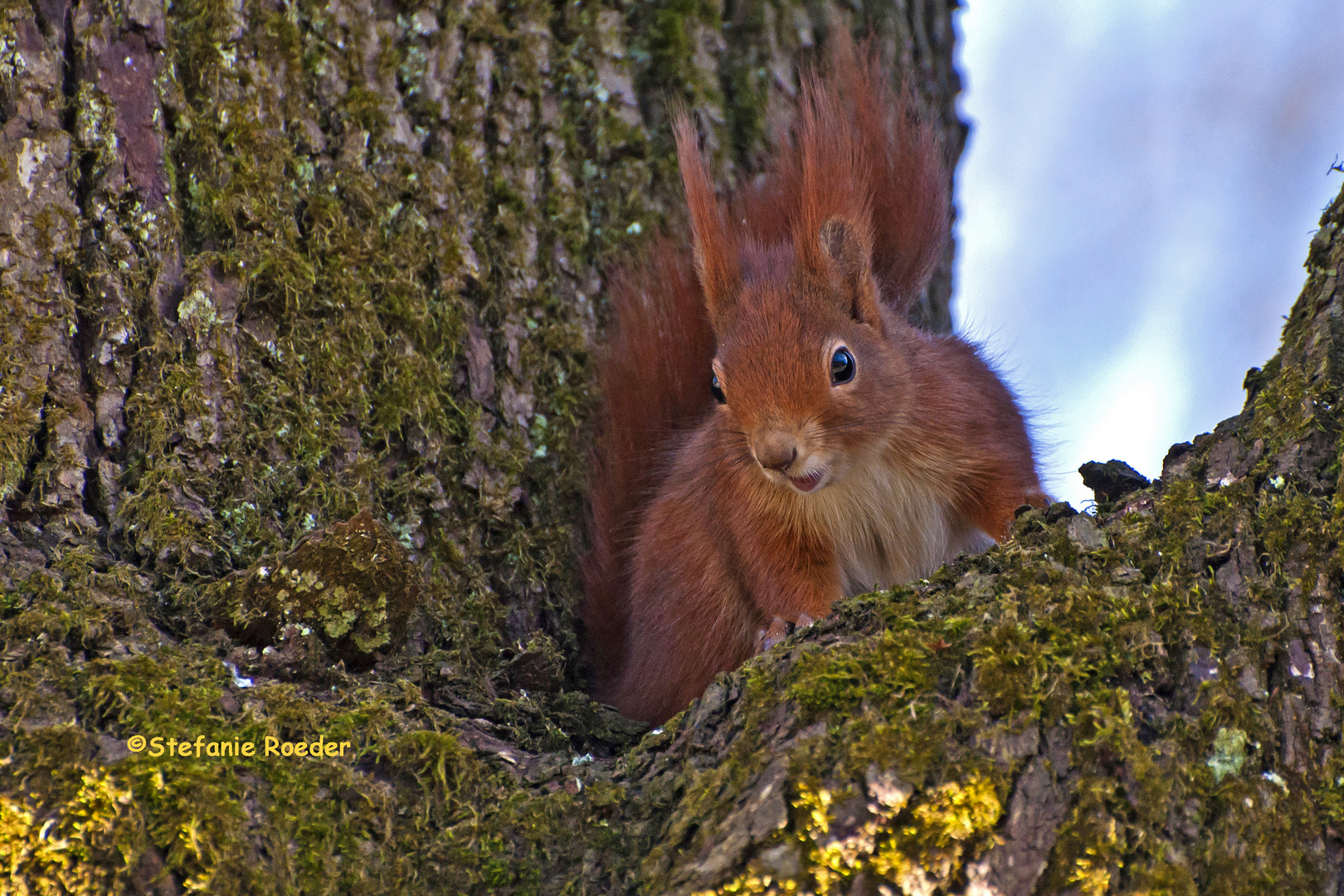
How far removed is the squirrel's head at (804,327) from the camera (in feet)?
7.00

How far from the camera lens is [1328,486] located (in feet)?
4.62

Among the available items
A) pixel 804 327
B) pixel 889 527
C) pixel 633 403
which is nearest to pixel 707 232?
pixel 804 327

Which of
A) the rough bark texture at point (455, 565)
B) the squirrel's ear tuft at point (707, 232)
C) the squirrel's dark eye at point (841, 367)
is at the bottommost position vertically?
the rough bark texture at point (455, 565)

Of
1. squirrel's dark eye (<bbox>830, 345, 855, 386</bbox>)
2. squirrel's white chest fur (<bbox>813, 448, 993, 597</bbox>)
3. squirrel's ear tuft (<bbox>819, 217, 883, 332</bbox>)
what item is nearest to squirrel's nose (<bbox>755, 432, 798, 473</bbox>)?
squirrel's dark eye (<bbox>830, 345, 855, 386</bbox>)

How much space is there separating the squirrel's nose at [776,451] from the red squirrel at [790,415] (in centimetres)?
7

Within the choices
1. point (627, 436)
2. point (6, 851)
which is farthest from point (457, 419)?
point (6, 851)

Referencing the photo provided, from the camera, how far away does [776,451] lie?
6.69ft

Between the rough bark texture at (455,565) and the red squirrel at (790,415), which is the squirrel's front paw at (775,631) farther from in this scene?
the rough bark texture at (455,565)

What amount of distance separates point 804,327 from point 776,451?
0.32 m

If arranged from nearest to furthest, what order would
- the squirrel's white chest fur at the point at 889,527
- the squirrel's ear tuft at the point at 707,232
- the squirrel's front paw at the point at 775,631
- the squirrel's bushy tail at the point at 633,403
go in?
the squirrel's front paw at the point at 775,631 → the squirrel's ear tuft at the point at 707,232 → the squirrel's bushy tail at the point at 633,403 → the squirrel's white chest fur at the point at 889,527

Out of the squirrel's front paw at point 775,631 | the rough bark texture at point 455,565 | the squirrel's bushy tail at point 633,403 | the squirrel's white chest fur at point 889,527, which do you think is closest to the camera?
the rough bark texture at point 455,565

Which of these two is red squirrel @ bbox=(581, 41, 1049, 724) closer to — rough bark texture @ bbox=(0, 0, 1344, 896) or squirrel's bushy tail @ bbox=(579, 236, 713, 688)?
squirrel's bushy tail @ bbox=(579, 236, 713, 688)

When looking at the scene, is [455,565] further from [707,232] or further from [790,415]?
[707,232]

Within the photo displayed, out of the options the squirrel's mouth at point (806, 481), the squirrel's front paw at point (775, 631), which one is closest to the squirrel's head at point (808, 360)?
the squirrel's mouth at point (806, 481)
